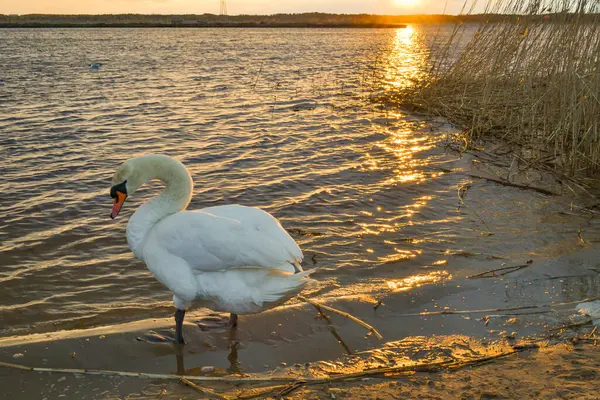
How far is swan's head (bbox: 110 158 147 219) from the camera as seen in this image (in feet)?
13.2

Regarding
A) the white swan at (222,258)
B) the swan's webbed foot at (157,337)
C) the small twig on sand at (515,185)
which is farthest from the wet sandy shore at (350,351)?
the small twig on sand at (515,185)

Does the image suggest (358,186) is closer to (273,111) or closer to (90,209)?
(90,209)

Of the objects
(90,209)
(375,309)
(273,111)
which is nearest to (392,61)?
(273,111)

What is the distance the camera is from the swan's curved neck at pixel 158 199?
13.1 ft

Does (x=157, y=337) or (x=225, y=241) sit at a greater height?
(x=225, y=241)

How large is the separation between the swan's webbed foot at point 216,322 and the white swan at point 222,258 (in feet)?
0.94

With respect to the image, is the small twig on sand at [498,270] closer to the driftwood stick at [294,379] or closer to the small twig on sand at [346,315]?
the small twig on sand at [346,315]

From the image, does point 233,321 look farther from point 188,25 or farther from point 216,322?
point 188,25

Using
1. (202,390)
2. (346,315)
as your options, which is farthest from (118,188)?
(346,315)

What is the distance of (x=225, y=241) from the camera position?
3586 millimetres

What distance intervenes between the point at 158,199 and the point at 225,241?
28.8 inches

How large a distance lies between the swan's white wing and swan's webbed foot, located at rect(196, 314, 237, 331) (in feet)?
1.88

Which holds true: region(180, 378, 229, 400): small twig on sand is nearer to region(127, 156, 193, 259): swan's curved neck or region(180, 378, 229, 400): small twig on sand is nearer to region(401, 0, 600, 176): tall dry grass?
region(127, 156, 193, 259): swan's curved neck

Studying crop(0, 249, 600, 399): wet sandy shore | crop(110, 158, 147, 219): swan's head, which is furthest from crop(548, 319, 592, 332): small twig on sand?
crop(110, 158, 147, 219): swan's head
